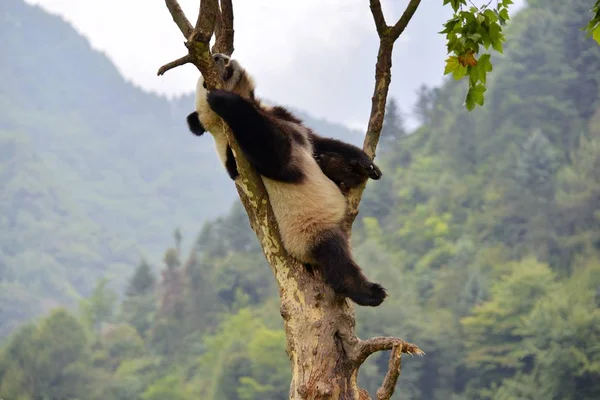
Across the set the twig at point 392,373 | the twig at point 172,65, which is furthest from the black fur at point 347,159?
the twig at point 392,373

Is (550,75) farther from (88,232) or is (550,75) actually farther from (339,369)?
(88,232)

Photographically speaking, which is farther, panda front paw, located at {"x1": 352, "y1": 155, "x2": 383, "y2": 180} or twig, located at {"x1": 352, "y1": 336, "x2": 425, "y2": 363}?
panda front paw, located at {"x1": 352, "y1": 155, "x2": 383, "y2": 180}

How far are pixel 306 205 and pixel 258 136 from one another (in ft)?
2.48

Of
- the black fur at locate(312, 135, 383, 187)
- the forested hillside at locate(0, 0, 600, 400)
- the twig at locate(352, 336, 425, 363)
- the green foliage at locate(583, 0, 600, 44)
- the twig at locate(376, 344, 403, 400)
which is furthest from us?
the forested hillside at locate(0, 0, 600, 400)

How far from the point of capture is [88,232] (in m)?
162

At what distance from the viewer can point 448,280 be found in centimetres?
7538

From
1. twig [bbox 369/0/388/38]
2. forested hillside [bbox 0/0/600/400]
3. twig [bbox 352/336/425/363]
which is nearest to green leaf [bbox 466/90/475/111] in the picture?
twig [bbox 369/0/388/38]

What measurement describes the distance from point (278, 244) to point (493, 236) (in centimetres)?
7467

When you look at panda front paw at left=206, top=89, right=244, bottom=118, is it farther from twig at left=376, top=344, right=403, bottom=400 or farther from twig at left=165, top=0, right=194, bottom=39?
twig at left=376, top=344, right=403, bottom=400

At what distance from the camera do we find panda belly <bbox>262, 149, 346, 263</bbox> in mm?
6984

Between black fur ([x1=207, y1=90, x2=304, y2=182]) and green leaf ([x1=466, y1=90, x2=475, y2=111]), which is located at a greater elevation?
green leaf ([x1=466, y1=90, x2=475, y2=111])

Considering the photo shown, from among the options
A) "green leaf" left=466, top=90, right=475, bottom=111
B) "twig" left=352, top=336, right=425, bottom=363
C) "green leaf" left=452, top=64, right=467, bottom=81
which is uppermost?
"green leaf" left=452, top=64, right=467, bottom=81

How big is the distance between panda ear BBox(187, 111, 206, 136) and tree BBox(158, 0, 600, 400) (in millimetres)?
938

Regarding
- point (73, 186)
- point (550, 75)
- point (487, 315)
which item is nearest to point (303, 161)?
point (487, 315)
